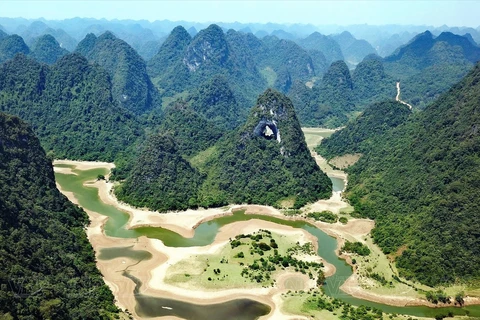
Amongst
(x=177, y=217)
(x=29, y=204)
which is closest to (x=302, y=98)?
(x=177, y=217)

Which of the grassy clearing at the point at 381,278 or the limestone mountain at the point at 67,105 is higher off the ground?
the limestone mountain at the point at 67,105

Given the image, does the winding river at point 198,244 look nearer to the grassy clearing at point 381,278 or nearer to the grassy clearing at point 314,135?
the grassy clearing at point 381,278

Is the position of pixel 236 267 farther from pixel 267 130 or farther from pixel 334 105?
pixel 334 105

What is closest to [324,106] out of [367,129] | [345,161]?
[367,129]

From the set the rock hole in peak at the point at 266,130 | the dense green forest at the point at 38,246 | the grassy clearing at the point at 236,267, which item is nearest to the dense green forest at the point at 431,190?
the grassy clearing at the point at 236,267

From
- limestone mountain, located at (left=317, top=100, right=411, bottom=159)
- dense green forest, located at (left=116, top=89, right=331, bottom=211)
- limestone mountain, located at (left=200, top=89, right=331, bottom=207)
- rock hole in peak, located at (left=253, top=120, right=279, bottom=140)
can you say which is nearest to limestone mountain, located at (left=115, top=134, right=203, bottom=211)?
dense green forest, located at (left=116, top=89, right=331, bottom=211)

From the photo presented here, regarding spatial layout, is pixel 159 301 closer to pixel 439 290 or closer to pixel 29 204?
pixel 29 204

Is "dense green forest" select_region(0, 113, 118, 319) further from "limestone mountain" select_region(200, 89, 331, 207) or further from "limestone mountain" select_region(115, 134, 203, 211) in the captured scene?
"limestone mountain" select_region(200, 89, 331, 207)
